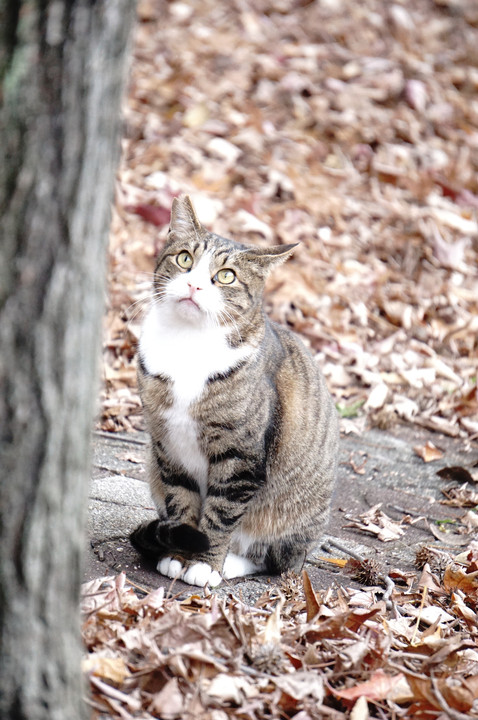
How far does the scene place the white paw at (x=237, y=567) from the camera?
3261 millimetres

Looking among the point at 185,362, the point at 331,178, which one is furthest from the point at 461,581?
the point at 331,178

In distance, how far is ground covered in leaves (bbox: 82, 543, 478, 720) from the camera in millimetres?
1941

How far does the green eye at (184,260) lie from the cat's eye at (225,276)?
4.8 inches

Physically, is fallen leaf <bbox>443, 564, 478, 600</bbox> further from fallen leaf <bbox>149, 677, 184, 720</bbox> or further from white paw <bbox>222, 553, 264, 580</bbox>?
fallen leaf <bbox>149, 677, 184, 720</bbox>

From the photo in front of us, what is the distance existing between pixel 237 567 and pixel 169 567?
37 centimetres

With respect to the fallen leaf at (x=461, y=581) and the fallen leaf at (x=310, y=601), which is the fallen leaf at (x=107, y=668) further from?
the fallen leaf at (x=461, y=581)

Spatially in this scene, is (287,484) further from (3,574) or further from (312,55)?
(312,55)

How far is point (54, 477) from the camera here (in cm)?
146

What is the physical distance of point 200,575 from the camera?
3039 millimetres

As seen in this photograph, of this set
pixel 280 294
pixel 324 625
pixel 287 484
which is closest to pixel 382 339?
pixel 280 294

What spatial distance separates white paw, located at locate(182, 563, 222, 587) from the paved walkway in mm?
37

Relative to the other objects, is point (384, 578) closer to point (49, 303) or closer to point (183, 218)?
point (183, 218)

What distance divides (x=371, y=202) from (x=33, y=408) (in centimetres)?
665

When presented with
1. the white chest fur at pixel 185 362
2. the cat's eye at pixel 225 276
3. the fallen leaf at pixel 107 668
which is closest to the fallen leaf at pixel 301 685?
the fallen leaf at pixel 107 668
